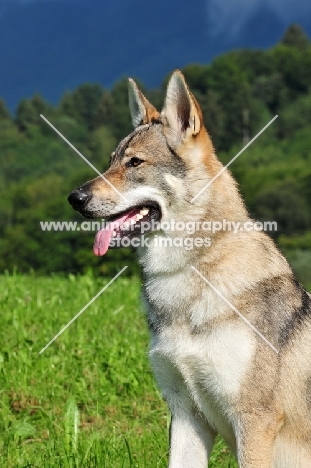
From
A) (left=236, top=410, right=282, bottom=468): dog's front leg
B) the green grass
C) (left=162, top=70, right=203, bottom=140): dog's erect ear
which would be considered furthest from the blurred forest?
(left=236, top=410, right=282, bottom=468): dog's front leg

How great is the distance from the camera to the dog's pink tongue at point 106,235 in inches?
182

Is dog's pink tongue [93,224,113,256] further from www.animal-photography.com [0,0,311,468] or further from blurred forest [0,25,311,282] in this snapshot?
blurred forest [0,25,311,282]

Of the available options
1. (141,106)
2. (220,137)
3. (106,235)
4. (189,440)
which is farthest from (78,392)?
(220,137)

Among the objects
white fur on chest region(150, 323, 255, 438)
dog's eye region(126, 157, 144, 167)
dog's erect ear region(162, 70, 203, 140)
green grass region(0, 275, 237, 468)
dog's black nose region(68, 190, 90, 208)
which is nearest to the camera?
white fur on chest region(150, 323, 255, 438)

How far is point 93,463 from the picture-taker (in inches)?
207

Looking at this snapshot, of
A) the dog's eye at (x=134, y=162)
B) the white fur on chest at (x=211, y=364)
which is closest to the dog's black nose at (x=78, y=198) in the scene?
the dog's eye at (x=134, y=162)

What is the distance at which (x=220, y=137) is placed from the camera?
179 ft

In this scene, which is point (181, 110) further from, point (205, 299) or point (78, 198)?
point (205, 299)

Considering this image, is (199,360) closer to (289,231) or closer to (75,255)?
(75,255)

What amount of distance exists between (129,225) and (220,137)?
166 feet

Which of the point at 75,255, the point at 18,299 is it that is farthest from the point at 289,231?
the point at 18,299

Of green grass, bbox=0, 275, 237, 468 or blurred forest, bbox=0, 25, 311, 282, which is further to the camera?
blurred forest, bbox=0, 25, 311, 282

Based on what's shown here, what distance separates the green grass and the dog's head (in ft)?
5.73

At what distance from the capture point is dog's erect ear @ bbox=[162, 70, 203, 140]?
4605mm
